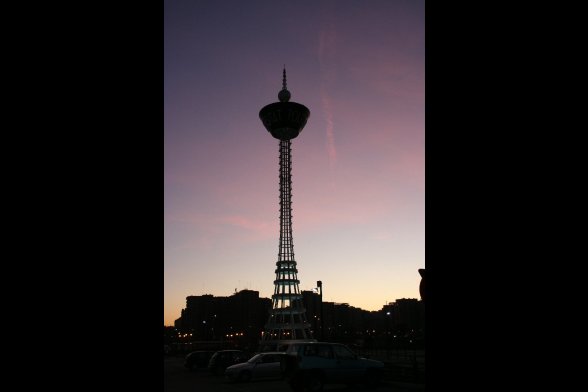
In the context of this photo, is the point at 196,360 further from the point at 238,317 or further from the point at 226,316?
the point at 238,317

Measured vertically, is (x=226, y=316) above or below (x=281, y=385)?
below

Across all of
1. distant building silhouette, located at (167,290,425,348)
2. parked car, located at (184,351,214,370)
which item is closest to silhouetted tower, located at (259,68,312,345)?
parked car, located at (184,351,214,370)

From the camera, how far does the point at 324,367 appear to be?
1652 cm

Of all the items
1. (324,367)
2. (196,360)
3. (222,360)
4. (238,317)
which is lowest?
(238,317)

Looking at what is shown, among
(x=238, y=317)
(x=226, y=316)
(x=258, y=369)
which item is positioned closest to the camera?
(x=258, y=369)

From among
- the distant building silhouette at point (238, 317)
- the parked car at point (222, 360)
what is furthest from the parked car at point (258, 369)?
the distant building silhouette at point (238, 317)

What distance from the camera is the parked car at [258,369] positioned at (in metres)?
21.1

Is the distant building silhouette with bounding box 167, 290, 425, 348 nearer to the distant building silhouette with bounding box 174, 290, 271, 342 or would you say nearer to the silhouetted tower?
the distant building silhouette with bounding box 174, 290, 271, 342

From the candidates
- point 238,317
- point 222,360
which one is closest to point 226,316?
point 238,317

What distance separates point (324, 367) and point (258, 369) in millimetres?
5944

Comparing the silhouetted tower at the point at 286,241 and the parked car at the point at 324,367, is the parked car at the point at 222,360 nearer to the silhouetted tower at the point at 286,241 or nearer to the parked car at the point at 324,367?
the parked car at the point at 324,367
